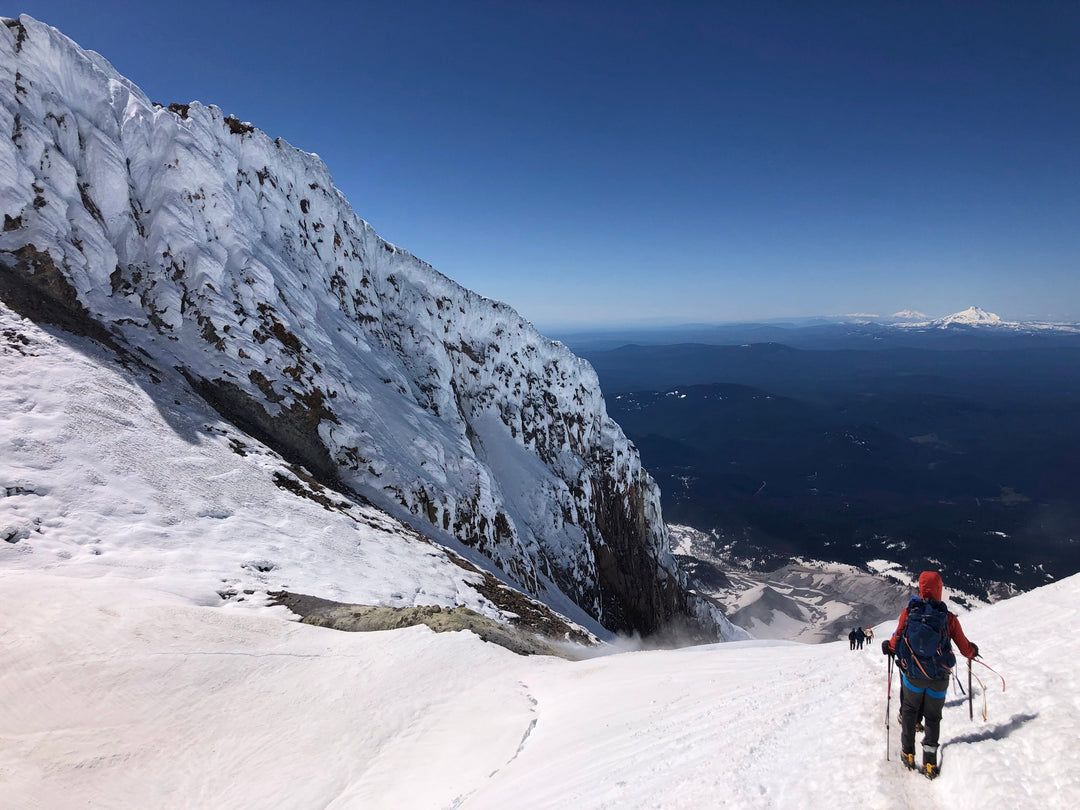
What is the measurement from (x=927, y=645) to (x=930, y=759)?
3.76 feet

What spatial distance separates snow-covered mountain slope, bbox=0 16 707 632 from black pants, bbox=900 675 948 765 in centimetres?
2592

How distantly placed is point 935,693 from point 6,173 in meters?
34.7

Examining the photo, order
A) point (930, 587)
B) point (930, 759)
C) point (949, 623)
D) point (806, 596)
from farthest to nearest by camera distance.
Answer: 1. point (806, 596)
2. point (930, 587)
3. point (949, 623)
4. point (930, 759)

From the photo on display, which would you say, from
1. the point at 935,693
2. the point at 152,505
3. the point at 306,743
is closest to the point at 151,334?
the point at 152,505

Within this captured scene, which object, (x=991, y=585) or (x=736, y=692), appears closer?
(x=736, y=692)

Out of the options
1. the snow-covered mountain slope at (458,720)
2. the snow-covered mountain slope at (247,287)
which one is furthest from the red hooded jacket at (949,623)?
the snow-covered mountain slope at (247,287)

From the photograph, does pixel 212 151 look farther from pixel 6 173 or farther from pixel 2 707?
pixel 2 707

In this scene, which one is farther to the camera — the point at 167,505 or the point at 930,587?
the point at 167,505

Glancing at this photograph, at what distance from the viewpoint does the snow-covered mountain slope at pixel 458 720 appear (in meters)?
5.40

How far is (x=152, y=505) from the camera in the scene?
52.4 feet

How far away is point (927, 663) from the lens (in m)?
5.32

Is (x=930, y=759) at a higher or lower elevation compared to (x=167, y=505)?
higher

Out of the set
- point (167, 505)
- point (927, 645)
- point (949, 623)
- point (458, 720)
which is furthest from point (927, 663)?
point (167, 505)

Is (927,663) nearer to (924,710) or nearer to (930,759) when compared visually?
(924,710)
